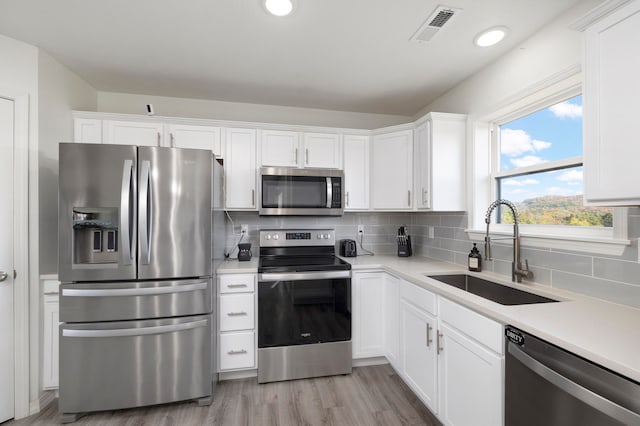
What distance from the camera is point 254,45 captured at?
6.42 ft

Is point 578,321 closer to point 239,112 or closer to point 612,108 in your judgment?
point 612,108

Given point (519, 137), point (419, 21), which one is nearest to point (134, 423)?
point (419, 21)

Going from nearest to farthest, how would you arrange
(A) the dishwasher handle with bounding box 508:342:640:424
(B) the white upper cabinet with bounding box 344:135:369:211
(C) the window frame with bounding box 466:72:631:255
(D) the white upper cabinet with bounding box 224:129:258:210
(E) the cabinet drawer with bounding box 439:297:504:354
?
1. (A) the dishwasher handle with bounding box 508:342:640:424
2. (E) the cabinet drawer with bounding box 439:297:504:354
3. (C) the window frame with bounding box 466:72:631:255
4. (D) the white upper cabinet with bounding box 224:129:258:210
5. (B) the white upper cabinet with bounding box 344:135:369:211

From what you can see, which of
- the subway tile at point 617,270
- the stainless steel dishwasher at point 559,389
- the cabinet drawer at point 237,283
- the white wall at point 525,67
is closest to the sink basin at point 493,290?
the subway tile at point 617,270

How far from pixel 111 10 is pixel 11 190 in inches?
53.1

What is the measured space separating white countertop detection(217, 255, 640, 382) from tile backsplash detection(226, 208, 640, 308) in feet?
0.23

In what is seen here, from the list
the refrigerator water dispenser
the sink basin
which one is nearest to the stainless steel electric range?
the sink basin

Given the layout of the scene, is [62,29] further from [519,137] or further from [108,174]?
[519,137]

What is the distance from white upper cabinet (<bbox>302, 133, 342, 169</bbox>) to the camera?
277 centimetres

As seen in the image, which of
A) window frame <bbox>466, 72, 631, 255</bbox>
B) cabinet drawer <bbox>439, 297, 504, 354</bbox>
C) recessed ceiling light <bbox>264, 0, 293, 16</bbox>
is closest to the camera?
cabinet drawer <bbox>439, 297, 504, 354</bbox>

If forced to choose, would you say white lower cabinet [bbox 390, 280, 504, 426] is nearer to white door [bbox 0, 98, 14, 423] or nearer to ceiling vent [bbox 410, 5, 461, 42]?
ceiling vent [bbox 410, 5, 461, 42]

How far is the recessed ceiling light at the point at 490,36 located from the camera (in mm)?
1759

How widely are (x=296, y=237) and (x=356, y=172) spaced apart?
35.5 inches

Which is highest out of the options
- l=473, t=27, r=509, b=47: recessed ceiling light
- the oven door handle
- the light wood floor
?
l=473, t=27, r=509, b=47: recessed ceiling light
